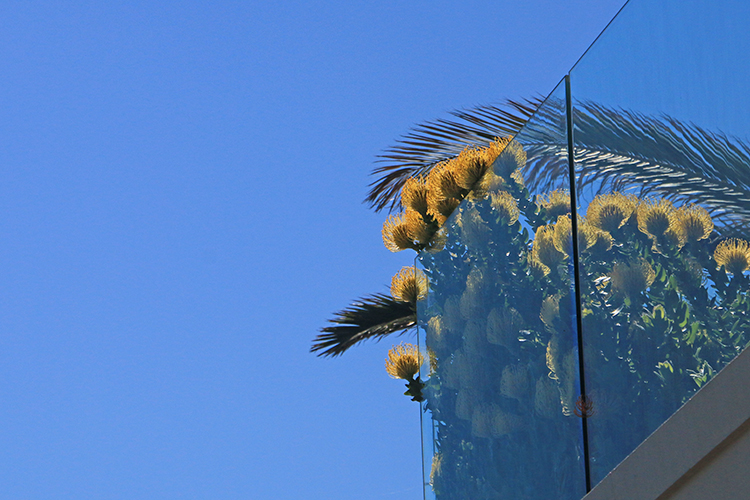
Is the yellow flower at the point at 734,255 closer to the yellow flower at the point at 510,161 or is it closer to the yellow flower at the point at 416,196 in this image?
the yellow flower at the point at 510,161

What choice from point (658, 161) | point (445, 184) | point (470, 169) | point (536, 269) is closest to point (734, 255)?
point (658, 161)

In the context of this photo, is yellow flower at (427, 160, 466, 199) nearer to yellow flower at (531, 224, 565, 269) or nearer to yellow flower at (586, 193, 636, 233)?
yellow flower at (531, 224, 565, 269)

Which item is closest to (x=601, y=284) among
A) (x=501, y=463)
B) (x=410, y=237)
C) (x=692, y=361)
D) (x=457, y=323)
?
(x=692, y=361)

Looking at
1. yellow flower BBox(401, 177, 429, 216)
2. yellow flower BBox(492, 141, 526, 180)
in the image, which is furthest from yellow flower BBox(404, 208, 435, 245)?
yellow flower BBox(492, 141, 526, 180)

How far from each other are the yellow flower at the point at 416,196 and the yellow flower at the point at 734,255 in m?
3.19

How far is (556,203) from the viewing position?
3.96m

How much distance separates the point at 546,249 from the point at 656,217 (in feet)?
2.55

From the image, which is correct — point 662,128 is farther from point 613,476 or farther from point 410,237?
point 410,237

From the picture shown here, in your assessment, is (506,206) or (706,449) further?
(506,206)

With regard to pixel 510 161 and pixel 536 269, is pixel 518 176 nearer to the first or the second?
pixel 510 161

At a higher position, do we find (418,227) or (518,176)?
(418,227)

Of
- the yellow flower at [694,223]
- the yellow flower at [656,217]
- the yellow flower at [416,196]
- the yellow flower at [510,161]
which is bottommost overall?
the yellow flower at [694,223]

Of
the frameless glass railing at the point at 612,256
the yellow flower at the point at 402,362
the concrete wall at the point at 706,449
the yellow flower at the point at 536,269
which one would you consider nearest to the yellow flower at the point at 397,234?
the yellow flower at the point at 402,362

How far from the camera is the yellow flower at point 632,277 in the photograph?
10.7ft
